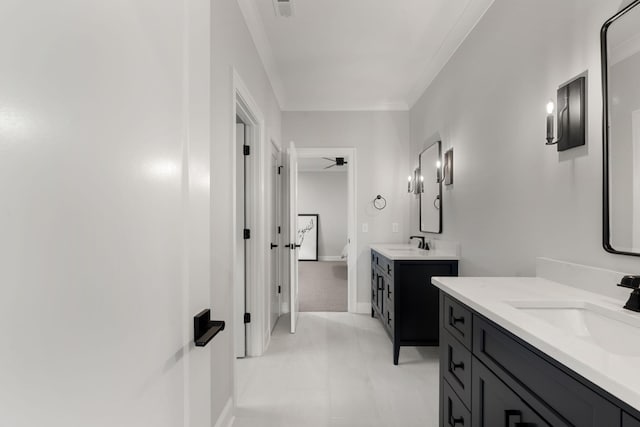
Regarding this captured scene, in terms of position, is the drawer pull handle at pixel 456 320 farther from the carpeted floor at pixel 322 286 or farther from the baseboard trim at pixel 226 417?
the carpeted floor at pixel 322 286

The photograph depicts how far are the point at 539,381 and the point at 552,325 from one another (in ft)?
1.20

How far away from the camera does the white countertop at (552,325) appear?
25.0 inches

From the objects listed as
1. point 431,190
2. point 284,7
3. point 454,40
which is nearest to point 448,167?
point 431,190

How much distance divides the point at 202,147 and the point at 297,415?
1.80 m

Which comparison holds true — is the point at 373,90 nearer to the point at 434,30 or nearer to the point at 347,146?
the point at 347,146

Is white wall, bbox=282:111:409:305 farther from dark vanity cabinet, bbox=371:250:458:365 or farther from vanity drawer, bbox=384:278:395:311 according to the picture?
dark vanity cabinet, bbox=371:250:458:365

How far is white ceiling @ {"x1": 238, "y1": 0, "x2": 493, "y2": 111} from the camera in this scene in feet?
7.37

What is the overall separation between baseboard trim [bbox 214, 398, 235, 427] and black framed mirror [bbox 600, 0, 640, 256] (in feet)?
6.42

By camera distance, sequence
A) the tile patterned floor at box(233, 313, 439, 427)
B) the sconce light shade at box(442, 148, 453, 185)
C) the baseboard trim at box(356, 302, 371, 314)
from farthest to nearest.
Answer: the baseboard trim at box(356, 302, 371, 314) < the sconce light shade at box(442, 148, 453, 185) < the tile patterned floor at box(233, 313, 439, 427)

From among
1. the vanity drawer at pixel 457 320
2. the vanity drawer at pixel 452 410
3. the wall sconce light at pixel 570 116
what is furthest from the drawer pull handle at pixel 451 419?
the wall sconce light at pixel 570 116

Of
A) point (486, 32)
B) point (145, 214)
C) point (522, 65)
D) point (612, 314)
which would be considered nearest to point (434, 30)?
point (486, 32)

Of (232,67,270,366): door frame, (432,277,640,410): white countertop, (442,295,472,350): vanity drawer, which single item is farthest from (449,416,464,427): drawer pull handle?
(232,67,270,366): door frame

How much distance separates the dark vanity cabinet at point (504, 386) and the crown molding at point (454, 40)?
1932 mm

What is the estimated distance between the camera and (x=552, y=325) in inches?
44.3
